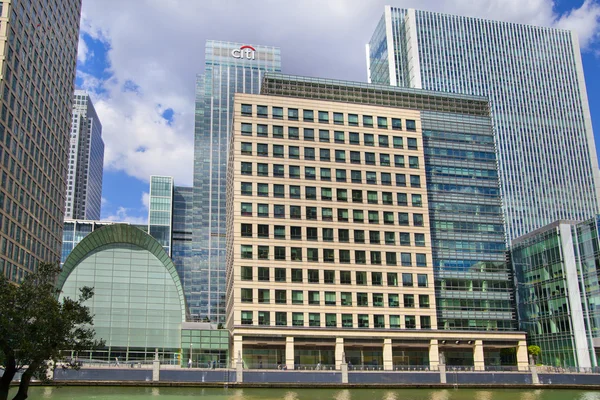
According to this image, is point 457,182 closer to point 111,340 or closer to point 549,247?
point 549,247

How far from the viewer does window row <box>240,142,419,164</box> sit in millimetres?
103562

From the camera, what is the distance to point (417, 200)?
106875 millimetres

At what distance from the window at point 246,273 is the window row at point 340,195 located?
12.3 meters

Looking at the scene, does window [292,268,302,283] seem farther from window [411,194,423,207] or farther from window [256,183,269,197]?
window [411,194,423,207]

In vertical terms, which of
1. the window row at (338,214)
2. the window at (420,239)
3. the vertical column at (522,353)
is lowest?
the vertical column at (522,353)

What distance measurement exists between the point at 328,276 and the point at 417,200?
2096 cm

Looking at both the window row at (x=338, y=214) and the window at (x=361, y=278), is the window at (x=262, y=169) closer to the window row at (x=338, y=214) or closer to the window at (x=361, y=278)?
the window row at (x=338, y=214)

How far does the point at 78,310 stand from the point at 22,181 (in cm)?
6816

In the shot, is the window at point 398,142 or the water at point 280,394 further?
the window at point 398,142

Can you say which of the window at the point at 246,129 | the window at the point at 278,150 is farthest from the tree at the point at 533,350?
the window at the point at 246,129

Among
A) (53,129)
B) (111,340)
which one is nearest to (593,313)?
(111,340)

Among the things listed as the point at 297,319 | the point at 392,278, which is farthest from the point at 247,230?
the point at 392,278

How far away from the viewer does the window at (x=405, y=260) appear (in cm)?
10319

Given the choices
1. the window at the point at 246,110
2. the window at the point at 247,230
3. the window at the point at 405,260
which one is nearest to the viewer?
the window at the point at 247,230
